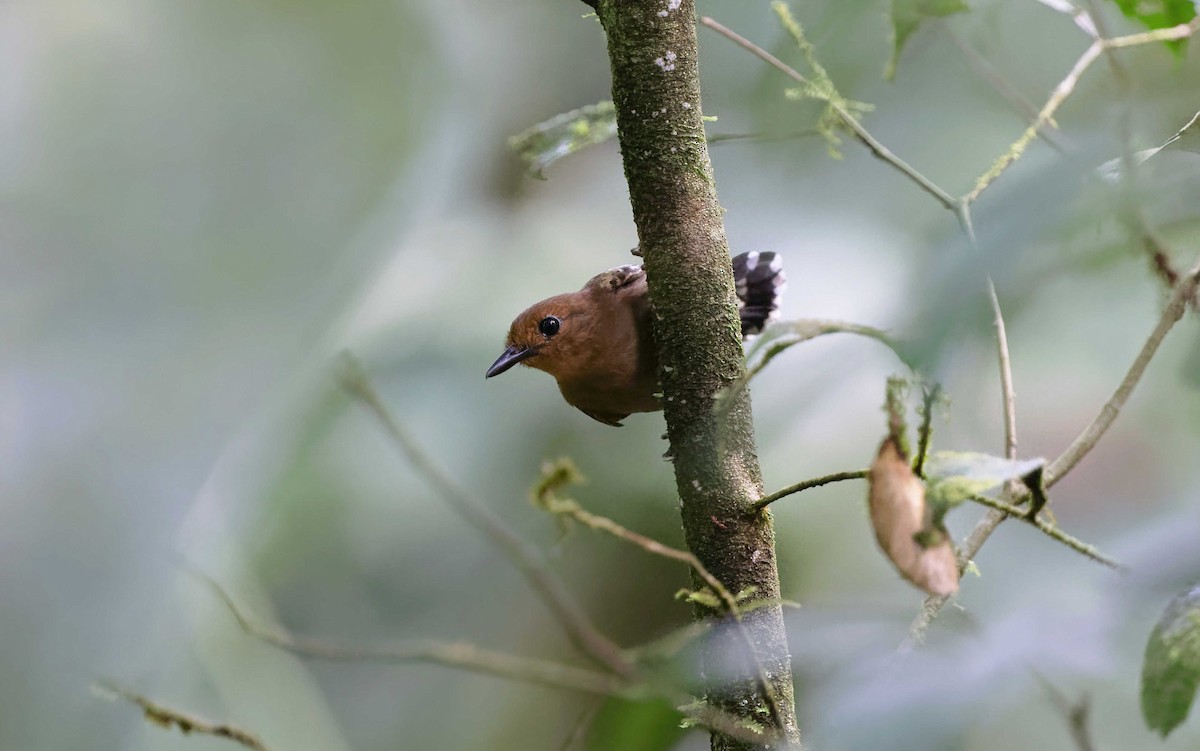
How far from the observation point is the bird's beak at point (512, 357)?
1.73m

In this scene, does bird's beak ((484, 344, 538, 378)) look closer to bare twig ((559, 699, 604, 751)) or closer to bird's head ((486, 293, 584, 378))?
bird's head ((486, 293, 584, 378))

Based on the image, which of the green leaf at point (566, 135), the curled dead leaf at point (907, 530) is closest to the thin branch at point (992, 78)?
the green leaf at point (566, 135)

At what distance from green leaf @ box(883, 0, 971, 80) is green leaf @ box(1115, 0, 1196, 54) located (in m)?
0.15

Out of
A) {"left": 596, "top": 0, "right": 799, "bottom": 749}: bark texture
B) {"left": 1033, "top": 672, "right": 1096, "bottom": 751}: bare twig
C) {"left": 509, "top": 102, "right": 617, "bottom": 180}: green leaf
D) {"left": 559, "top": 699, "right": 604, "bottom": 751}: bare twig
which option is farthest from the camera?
{"left": 509, "top": 102, "right": 617, "bottom": 180}: green leaf

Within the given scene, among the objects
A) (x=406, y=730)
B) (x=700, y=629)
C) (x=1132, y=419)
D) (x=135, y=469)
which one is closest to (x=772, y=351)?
(x=700, y=629)

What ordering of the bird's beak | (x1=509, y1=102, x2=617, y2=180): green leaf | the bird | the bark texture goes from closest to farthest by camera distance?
1. the bark texture
2. (x1=509, y1=102, x2=617, y2=180): green leaf
3. the bird
4. the bird's beak

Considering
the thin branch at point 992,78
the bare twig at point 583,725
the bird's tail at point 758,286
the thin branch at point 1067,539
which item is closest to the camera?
the thin branch at point 1067,539

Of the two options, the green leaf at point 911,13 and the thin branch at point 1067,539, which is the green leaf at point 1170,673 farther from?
the green leaf at point 911,13

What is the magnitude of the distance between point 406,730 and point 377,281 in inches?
41.2

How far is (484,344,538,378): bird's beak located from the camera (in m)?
1.73

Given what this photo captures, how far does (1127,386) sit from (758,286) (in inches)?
50.5

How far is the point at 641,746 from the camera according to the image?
24.7 inches

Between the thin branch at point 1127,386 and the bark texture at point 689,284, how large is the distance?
26cm

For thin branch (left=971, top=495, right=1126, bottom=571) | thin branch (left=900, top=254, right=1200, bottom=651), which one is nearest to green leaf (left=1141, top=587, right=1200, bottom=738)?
thin branch (left=971, top=495, right=1126, bottom=571)
